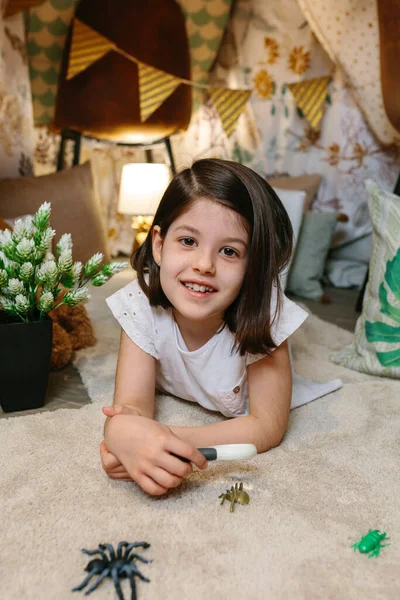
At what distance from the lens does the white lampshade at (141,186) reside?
2367mm

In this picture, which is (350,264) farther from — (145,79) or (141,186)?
(145,79)

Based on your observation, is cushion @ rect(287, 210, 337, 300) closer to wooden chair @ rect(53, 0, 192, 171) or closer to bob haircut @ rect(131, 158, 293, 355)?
wooden chair @ rect(53, 0, 192, 171)

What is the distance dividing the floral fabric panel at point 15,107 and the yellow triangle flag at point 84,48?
19 centimetres

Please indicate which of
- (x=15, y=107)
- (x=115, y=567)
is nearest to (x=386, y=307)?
(x=115, y=567)

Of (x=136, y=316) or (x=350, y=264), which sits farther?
(x=350, y=264)

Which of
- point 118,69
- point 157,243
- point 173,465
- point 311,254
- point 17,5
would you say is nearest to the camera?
point 173,465

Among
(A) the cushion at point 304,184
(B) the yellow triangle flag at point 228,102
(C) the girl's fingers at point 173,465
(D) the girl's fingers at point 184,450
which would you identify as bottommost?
(A) the cushion at point 304,184

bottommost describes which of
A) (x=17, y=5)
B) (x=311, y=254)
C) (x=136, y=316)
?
(x=311, y=254)

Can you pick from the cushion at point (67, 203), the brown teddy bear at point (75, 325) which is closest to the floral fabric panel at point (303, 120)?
the cushion at point (67, 203)

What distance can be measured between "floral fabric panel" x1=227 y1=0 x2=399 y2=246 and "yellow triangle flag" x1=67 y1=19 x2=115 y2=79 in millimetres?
720

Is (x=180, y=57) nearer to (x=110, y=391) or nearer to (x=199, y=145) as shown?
(x=199, y=145)

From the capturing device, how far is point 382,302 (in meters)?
1.34

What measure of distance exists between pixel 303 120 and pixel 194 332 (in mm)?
1829

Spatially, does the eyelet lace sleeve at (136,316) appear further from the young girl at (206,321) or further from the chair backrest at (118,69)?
the chair backrest at (118,69)
